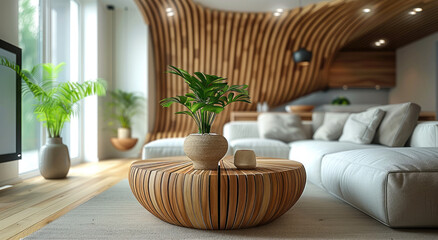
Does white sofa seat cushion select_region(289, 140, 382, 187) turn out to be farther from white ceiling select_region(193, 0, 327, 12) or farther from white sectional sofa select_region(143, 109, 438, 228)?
white ceiling select_region(193, 0, 327, 12)

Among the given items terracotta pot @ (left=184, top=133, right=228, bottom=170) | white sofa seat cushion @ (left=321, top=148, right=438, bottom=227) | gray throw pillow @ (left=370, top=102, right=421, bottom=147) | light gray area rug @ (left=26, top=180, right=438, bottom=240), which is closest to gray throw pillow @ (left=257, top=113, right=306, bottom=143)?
gray throw pillow @ (left=370, top=102, right=421, bottom=147)

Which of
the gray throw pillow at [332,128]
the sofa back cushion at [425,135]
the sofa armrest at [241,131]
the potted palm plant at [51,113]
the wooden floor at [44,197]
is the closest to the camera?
the wooden floor at [44,197]

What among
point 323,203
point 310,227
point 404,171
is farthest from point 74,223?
point 404,171

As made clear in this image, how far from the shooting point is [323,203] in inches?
108

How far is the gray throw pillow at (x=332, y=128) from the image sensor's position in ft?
14.5

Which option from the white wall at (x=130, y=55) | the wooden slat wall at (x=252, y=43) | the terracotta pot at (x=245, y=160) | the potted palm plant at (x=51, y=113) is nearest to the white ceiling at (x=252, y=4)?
Answer: the wooden slat wall at (x=252, y=43)

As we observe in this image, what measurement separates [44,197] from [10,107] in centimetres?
97

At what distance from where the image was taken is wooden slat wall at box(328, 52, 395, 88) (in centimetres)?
775

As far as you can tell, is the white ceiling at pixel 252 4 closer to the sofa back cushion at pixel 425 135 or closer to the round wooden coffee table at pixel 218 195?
the sofa back cushion at pixel 425 135

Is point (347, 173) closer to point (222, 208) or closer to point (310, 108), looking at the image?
point (222, 208)

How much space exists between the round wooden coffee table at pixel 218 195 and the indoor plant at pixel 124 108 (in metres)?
4.39

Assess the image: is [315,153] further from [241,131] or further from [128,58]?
[128,58]

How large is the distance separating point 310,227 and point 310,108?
5.02m

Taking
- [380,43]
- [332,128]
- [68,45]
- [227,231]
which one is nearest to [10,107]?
[68,45]
